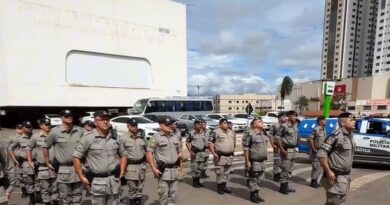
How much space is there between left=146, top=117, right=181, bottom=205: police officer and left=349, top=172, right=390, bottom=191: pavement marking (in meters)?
4.80

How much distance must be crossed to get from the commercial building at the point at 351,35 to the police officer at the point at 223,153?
383 ft

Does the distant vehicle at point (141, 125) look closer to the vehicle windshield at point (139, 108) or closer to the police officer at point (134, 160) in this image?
the vehicle windshield at point (139, 108)

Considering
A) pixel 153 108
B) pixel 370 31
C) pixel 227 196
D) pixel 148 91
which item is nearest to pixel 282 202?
pixel 227 196

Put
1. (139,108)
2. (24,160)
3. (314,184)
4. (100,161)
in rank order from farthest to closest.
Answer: (139,108) → (314,184) → (24,160) → (100,161)

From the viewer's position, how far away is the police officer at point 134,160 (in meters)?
7.38

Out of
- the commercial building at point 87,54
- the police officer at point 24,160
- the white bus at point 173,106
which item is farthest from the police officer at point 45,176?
the commercial building at point 87,54

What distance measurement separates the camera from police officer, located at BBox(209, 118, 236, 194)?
9.03 m

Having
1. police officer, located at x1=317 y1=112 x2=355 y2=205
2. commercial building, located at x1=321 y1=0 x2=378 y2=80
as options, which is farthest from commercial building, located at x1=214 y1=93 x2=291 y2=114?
police officer, located at x1=317 y1=112 x2=355 y2=205

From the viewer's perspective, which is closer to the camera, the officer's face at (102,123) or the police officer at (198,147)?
the officer's face at (102,123)

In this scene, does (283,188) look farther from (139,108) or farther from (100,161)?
(139,108)

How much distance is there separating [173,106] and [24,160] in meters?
23.0

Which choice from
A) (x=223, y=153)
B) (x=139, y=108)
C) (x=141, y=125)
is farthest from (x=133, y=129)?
(x=139, y=108)

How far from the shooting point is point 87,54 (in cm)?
4278

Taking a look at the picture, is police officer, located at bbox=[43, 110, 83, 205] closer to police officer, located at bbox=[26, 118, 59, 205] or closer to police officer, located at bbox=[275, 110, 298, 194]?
police officer, located at bbox=[26, 118, 59, 205]
